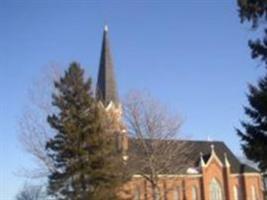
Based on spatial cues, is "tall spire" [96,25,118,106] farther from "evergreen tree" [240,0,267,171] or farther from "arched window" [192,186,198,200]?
"evergreen tree" [240,0,267,171]

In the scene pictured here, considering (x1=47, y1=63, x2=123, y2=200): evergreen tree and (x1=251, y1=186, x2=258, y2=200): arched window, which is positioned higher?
(x1=251, y1=186, x2=258, y2=200): arched window

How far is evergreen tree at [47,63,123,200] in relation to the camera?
91.4 feet

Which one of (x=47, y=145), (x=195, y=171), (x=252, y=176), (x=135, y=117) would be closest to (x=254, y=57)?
(x=47, y=145)

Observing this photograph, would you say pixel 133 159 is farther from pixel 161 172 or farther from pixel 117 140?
pixel 117 140

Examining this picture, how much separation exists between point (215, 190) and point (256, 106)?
47435 mm

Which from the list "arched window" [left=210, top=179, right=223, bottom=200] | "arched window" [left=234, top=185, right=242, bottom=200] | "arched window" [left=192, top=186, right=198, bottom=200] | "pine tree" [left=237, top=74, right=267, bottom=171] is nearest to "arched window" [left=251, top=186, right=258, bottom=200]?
"arched window" [left=234, top=185, right=242, bottom=200]

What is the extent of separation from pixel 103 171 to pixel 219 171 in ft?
133

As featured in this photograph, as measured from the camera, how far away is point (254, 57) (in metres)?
19.7

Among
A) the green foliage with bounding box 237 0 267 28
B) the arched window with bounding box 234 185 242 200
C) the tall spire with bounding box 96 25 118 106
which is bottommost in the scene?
the green foliage with bounding box 237 0 267 28

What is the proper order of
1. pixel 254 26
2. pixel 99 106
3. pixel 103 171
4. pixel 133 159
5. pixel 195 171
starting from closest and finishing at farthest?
1. pixel 254 26
2. pixel 103 171
3. pixel 99 106
4. pixel 133 159
5. pixel 195 171

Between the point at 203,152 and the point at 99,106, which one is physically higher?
the point at 203,152

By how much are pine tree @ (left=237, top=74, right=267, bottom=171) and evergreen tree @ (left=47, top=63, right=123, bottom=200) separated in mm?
9982

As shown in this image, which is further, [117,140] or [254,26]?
[117,140]

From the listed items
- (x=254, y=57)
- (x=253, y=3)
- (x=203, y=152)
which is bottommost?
(x=254, y=57)
